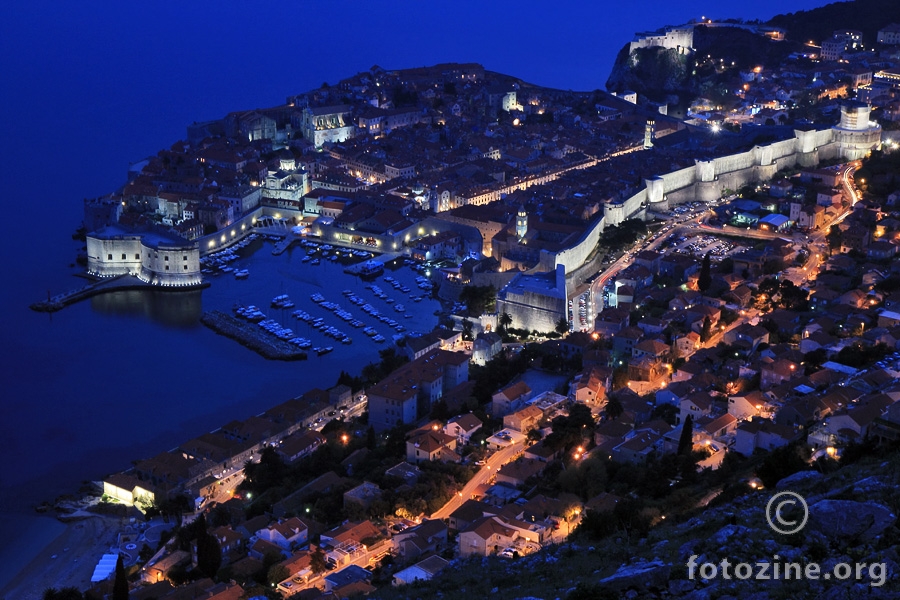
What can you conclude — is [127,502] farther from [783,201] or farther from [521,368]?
[783,201]

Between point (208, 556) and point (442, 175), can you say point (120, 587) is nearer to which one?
point (208, 556)

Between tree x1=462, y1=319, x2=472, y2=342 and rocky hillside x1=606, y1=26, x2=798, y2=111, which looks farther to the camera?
rocky hillside x1=606, y1=26, x2=798, y2=111

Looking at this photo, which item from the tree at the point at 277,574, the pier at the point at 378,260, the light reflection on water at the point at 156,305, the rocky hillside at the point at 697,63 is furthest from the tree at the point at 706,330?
the rocky hillside at the point at 697,63

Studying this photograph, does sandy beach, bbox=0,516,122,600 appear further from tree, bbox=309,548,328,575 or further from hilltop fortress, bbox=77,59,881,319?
hilltop fortress, bbox=77,59,881,319

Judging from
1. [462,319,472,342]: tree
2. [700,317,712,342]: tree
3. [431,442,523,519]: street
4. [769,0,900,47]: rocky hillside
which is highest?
[769,0,900,47]: rocky hillside

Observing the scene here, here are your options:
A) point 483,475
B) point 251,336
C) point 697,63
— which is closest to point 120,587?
point 483,475

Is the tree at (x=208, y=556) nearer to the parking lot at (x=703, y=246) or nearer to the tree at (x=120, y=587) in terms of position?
the tree at (x=120, y=587)

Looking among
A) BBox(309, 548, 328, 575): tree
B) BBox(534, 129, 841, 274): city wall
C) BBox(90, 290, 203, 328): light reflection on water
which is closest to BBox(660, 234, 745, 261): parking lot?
BBox(534, 129, 841, 274): city wall
